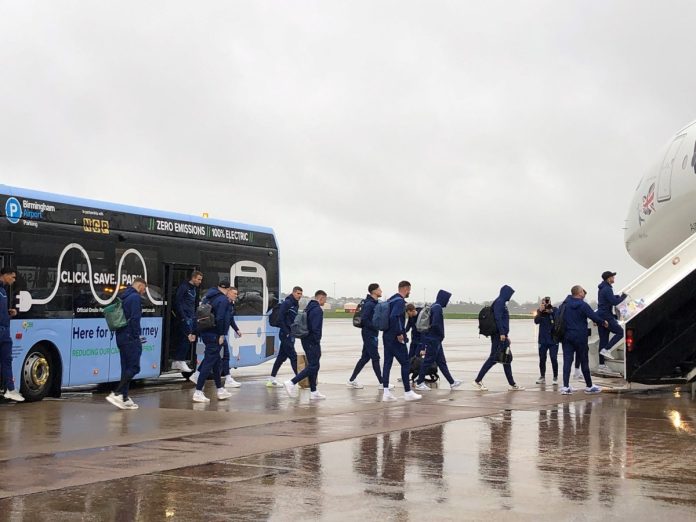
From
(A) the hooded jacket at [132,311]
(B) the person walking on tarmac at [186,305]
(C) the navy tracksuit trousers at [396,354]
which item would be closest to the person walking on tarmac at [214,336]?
(A) the hooded jacket at [132,311]

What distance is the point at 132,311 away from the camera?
1295 centimetres

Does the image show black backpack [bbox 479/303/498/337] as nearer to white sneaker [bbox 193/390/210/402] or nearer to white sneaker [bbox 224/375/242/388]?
white sneaker [bbox 224/375/242/388]

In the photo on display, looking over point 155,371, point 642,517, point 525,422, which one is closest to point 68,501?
point 642,517

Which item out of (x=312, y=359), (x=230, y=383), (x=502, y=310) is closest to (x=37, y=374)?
(x=312, y=359)

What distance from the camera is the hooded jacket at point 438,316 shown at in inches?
650

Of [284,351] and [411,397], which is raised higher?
Answer: [284,351]

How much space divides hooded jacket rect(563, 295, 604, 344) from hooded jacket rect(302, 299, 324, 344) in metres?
4.03

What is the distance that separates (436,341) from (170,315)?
456 cm

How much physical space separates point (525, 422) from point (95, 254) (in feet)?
23.4

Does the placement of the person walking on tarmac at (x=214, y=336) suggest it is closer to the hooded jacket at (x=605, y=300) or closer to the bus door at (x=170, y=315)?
the bus door at (x=170, y=315)

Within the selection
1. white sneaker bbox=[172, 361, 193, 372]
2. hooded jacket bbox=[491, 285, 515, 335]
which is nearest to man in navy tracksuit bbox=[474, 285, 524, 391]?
hooded jacket bbox=[491, 285, 515, 335]

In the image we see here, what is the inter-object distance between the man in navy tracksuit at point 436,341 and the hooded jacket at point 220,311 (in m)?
3.78

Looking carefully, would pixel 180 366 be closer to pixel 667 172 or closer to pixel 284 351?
pixel 284 351

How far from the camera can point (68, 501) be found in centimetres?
706
